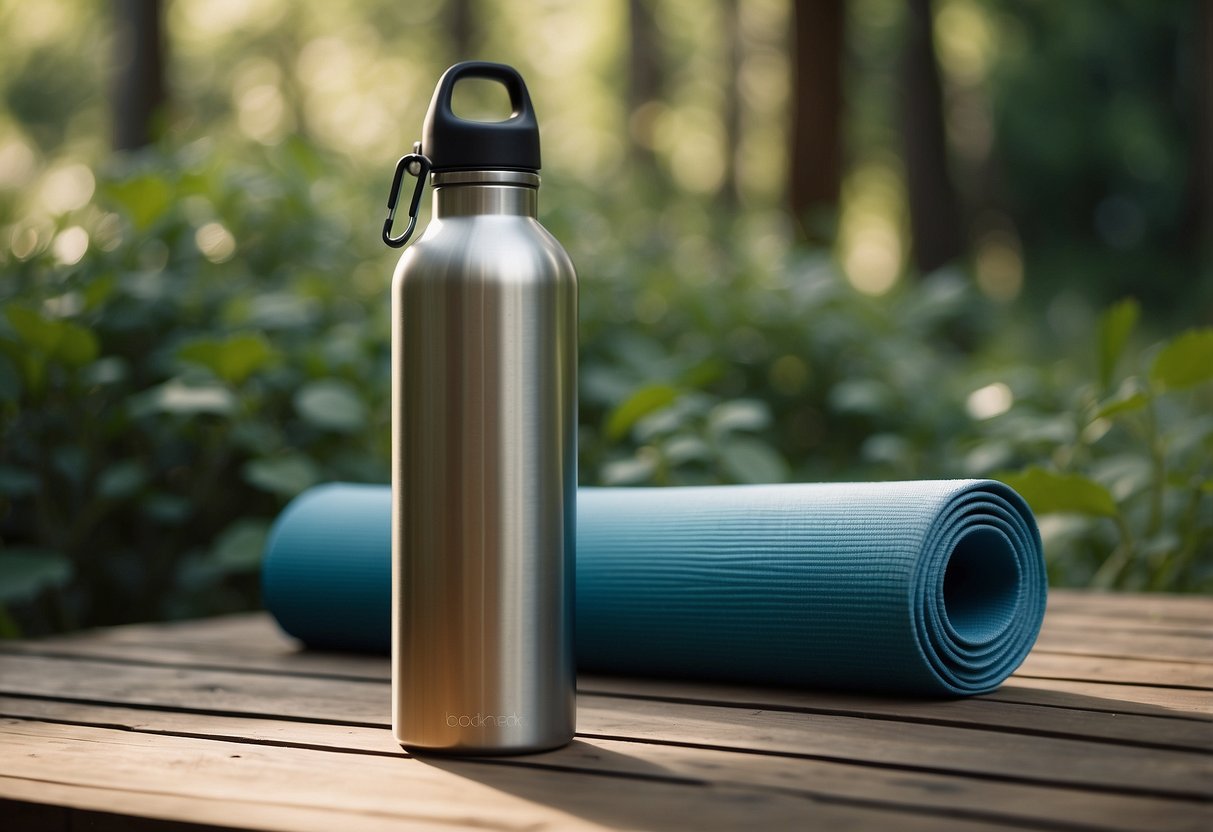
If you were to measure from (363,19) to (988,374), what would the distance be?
17.0 metres

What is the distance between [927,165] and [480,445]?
8791 millimetres

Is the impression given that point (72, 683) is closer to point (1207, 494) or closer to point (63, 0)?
point (1207, 494)

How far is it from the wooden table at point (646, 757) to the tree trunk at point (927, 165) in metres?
7.82

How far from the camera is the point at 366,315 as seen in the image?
3.57 metres

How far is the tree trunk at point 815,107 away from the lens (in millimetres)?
6605

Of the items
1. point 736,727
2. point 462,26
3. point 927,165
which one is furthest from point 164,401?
point 462,26

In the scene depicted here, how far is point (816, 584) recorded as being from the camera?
5.30 feet

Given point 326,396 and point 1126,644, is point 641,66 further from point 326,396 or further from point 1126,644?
point 1126,644

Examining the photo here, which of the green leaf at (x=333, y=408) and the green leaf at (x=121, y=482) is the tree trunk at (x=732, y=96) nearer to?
the green leaf at (x=333, y=408)

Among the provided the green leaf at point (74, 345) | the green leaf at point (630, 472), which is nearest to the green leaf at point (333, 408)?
the green leaf at point (74, 345)

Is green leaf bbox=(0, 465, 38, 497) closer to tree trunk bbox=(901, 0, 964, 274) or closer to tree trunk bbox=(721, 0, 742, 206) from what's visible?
tree trunk bbox=(901, 0, 964, 274)

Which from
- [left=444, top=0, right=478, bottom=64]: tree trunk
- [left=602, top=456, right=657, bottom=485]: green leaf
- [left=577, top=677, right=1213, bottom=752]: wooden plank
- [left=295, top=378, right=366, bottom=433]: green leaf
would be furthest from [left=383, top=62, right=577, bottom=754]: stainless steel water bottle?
[left=444, top=0, right=478, bottom=64]: tree trunk

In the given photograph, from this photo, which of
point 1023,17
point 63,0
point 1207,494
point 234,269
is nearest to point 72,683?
point 234,269

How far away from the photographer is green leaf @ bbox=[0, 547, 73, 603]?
7.80 ft
